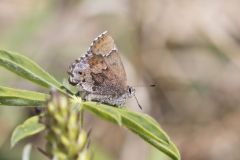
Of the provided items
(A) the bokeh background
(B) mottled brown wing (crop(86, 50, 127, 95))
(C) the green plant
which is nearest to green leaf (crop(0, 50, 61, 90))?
(C) the green plant

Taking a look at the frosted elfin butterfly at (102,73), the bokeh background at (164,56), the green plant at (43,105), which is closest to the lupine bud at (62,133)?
the green plant at (43,105)

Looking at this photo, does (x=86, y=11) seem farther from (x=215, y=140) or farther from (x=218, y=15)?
(x=215, y=140)

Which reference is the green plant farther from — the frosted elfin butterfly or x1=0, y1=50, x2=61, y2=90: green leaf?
the frosted elfin butterfly

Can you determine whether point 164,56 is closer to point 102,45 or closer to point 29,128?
point 102,45

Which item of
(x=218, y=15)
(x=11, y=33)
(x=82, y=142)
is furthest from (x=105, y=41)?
(x=218, y=15)

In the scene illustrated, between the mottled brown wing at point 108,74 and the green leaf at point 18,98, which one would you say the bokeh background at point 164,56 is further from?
the green leaf at point 18,98

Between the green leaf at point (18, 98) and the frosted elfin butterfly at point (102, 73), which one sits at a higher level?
the frosted elfin butterfly at point (102, 73)

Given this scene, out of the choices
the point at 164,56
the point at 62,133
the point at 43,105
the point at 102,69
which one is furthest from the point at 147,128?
the point at 164,56
